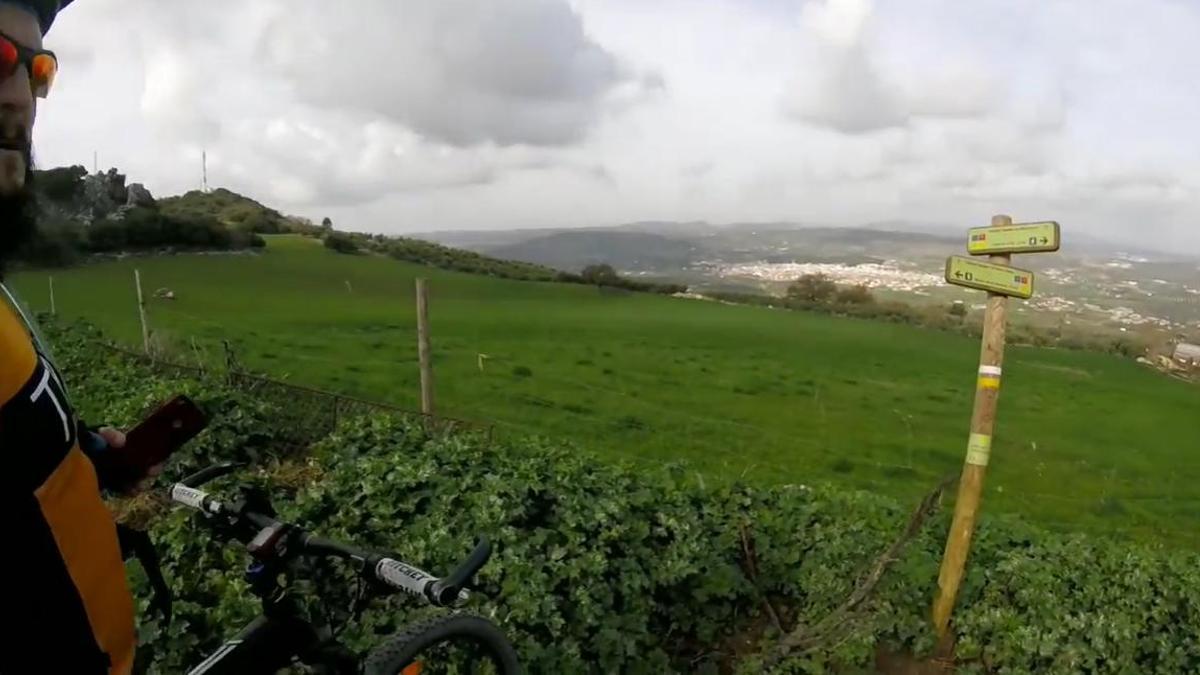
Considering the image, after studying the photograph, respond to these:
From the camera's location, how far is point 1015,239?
5.20 metres

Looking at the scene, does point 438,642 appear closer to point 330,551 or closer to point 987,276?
point 330,551

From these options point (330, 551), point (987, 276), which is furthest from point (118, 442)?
point (987, 276)

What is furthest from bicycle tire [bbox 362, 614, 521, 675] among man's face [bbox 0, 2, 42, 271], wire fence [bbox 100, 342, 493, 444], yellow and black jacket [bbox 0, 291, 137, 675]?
wire fence [bbox 100, 342, 493, 444]

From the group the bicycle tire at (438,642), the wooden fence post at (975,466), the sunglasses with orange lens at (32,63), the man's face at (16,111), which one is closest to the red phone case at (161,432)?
the man's face at (16,111)

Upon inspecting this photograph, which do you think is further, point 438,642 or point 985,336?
point 985,336

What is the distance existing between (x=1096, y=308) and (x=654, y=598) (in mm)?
35297

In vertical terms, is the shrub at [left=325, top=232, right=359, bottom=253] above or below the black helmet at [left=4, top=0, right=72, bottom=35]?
below

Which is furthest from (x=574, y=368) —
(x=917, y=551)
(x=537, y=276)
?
(x=537, y=276)

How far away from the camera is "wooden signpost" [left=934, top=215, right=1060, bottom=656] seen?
201 inches

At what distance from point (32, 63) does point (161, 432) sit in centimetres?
91

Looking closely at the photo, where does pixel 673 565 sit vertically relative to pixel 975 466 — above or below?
below

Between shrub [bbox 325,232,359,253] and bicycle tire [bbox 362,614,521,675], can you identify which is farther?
shrub [bbox 325,232,359,253]

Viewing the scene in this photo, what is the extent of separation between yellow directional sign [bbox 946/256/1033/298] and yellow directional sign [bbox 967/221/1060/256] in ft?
0.44

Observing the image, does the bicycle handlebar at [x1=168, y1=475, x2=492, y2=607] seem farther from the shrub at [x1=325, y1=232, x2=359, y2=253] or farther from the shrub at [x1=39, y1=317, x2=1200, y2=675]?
the shrub at [x1=325, y1=232, x2=359, y2=253]
